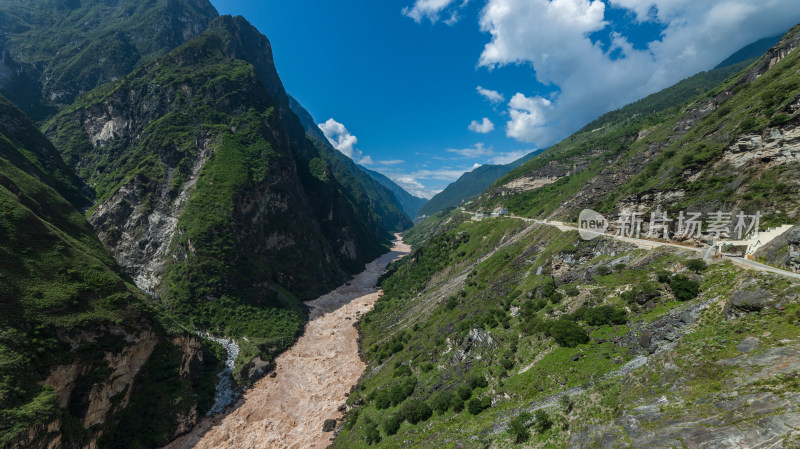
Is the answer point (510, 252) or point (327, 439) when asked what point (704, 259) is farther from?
point (327, 439)

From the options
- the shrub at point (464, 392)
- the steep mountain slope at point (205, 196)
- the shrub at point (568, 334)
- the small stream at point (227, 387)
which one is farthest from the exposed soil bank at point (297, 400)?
the shrub at point (568, 334)

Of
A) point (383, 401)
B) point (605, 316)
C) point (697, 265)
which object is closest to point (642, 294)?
point (605, 316)

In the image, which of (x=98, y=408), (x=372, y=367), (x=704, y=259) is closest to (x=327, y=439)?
(x=372, y=367)

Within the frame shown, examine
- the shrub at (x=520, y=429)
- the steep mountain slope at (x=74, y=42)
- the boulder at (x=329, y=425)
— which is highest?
the steep mountain slope at (x=74, y=42)

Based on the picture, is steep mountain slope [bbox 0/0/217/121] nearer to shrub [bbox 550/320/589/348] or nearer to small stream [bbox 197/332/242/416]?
small stream [bbox 197/332/242/416]

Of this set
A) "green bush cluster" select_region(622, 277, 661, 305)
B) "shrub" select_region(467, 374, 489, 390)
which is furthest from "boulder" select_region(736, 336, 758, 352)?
"shrub" select_region(467, 374, 489, 390)

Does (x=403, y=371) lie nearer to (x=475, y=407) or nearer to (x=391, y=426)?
(x=391, y=426)

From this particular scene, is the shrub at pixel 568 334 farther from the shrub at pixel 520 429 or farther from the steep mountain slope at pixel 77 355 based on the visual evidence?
the steep mountain slope at pixel 77 355
